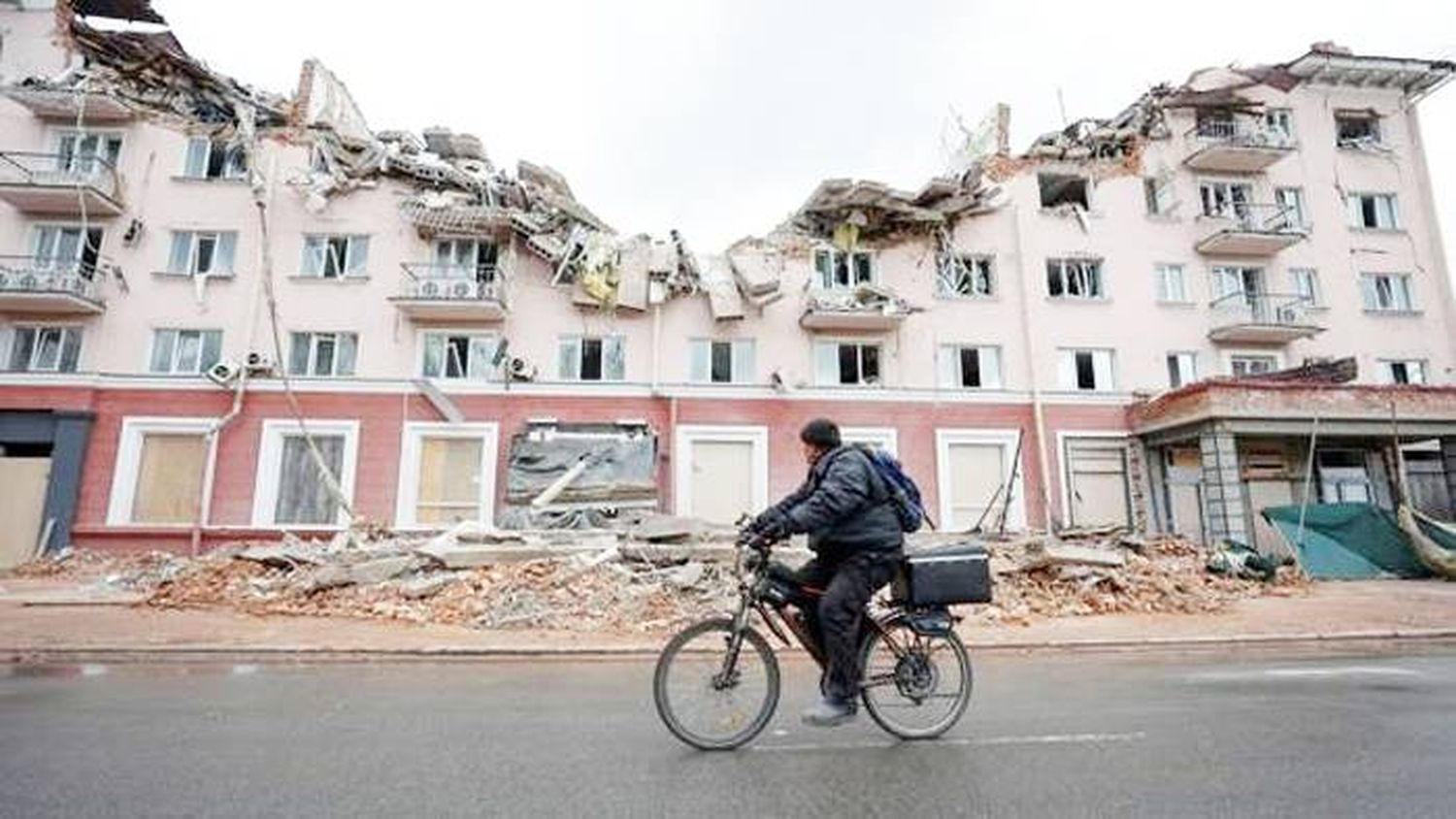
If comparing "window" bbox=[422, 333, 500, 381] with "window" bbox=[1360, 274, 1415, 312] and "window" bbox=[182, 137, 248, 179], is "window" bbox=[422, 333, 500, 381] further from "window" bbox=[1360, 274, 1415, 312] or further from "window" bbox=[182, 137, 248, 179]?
"window" bbox=[1360, 274, 1415, 312]

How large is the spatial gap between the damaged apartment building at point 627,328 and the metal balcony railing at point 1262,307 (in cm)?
12

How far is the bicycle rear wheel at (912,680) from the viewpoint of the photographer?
475 centimetres

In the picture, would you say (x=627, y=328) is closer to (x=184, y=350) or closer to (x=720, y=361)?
(x=720, y=361)

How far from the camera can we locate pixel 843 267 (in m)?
24.0

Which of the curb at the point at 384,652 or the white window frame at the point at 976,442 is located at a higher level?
the white window frame at the point at 976,442

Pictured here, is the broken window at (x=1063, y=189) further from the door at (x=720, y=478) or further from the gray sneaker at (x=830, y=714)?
the gray sneaker at (x=830, y=714)

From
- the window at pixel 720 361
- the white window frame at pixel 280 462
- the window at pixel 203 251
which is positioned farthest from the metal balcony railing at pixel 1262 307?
the window at pixel 203 251

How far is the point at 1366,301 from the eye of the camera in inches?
971

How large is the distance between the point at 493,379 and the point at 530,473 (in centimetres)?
310

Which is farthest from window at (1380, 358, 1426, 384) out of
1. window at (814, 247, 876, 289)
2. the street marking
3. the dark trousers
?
the dark trousers

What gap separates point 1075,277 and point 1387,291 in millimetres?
10728

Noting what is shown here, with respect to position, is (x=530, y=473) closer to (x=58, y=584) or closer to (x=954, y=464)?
(x=58, y=584)

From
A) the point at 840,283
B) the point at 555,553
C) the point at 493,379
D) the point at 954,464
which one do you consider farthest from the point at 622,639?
the point at 840,283

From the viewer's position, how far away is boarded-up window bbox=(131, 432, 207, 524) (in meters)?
20.0
